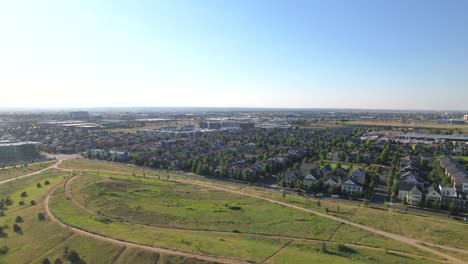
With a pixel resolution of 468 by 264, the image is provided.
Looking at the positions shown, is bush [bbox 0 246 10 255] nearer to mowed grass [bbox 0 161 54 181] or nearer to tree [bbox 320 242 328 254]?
→ tree [bbox 320 242 328 254]

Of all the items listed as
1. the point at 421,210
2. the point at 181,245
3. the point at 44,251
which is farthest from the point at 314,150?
the point at 44,251

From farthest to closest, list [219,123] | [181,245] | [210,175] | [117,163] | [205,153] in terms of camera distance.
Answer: [219,123], [205,153], [117,163], [210,175], [181,245]

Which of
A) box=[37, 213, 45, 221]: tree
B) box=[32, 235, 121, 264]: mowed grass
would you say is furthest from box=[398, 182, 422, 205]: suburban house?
box=[37, 213, 45, 221]: tree

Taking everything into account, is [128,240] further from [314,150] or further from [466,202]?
[314,150]

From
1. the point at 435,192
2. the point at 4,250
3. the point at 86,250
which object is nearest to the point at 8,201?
the point at 4,250

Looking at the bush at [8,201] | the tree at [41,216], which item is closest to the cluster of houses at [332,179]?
the tree at [41,216]

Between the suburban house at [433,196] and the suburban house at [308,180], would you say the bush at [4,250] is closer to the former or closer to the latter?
the suburban house at [308,180]

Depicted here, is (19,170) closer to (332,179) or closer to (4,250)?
(4,250)
